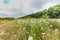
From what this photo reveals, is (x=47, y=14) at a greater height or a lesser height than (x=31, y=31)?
lesser

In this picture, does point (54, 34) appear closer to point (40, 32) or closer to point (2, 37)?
point (40, 32)

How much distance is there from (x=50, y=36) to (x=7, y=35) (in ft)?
3.27

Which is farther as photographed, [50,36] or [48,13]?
[48,13]

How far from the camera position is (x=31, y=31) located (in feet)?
14.2

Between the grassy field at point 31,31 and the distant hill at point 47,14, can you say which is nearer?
the grassy field at point 31,31

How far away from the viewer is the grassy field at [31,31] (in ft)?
13.9

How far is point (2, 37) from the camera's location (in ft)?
14.3

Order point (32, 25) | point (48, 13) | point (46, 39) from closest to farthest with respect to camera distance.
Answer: point (46, 39) < point (32, 25) < point (48, 13)

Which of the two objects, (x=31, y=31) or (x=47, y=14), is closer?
(x=31, y=31)

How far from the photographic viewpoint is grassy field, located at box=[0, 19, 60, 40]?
4.23 m

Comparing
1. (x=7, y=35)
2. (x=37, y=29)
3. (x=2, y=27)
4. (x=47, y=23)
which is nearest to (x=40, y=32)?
(x=37, y=29)

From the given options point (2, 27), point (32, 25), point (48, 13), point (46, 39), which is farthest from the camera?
point (48, 13)

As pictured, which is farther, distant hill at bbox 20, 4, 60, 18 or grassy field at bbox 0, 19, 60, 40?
distant hill at bbox 20, 4, 60, 18

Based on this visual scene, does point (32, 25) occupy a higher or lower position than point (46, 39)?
higher
